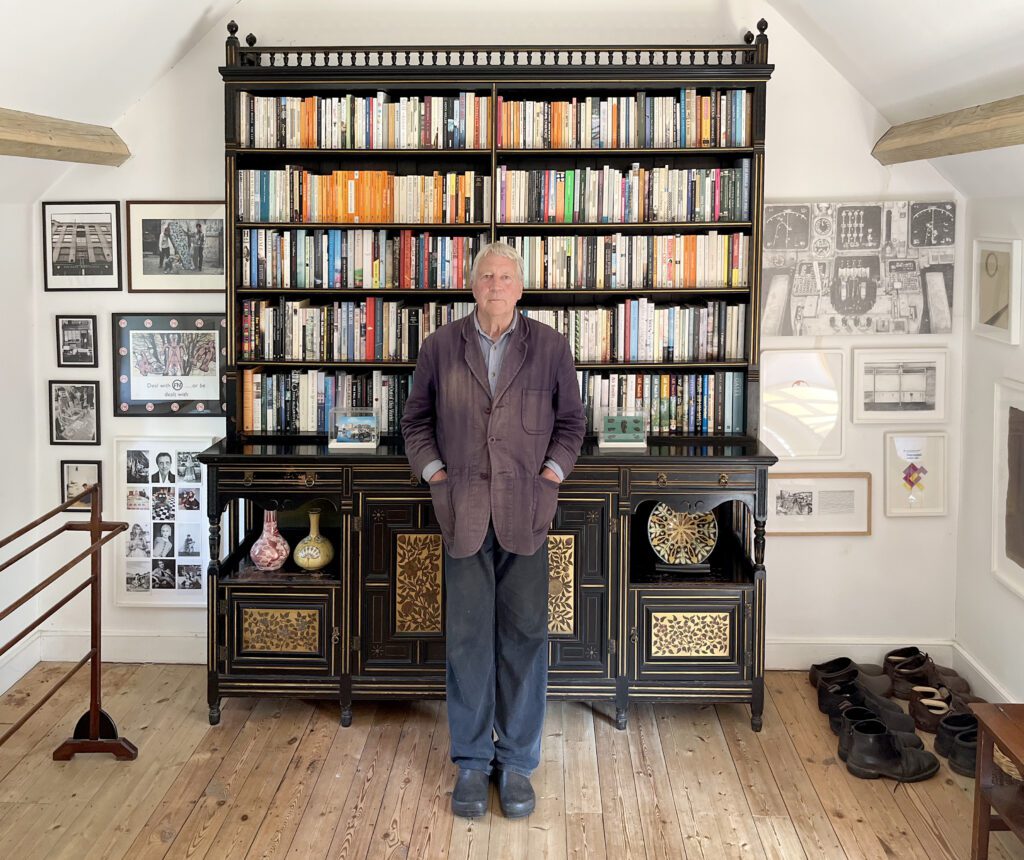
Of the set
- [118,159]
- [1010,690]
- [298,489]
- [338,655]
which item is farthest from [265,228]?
[1010,690]

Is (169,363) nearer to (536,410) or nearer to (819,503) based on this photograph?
(536,410)

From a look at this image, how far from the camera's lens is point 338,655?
14.6 feet

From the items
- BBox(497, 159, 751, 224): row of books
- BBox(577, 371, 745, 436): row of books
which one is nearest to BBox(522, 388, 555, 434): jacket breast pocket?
BBox(577, 371, 745, 436): row of books

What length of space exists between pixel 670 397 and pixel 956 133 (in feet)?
4.57

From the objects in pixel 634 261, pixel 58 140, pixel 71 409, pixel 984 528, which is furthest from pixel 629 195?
pixel 71 409

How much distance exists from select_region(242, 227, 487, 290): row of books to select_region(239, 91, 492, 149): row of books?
0.33 meters

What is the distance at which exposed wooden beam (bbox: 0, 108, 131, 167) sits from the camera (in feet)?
12.8

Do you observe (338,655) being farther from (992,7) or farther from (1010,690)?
(992,7)

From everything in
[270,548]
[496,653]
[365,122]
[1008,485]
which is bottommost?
[496,653]

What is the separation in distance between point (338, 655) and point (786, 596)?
184 cm

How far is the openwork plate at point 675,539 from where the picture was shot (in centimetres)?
461

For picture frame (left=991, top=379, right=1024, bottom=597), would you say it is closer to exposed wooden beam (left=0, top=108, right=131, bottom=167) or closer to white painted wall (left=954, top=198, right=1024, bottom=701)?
white painted wall (left=954, top=198, right=1024, bottom=701)

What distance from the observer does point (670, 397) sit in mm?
4703

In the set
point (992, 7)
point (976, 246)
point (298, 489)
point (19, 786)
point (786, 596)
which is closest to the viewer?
point (992, 7)
